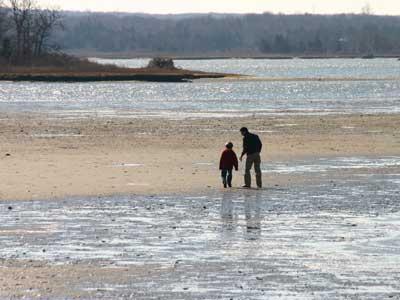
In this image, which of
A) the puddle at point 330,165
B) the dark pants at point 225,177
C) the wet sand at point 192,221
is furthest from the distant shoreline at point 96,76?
the dark pants at point 225,177

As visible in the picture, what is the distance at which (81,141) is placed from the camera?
37969mm

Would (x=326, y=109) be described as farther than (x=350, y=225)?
Yes

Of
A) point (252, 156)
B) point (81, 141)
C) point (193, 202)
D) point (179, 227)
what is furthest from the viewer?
point (81, 141)

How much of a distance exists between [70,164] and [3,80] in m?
86.1

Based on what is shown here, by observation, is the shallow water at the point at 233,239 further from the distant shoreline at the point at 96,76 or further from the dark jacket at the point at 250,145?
the distant shoreline at the point at 96,76

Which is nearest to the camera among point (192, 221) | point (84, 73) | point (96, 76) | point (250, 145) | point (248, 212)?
point (192, 221)

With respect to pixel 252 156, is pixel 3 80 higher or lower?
lower

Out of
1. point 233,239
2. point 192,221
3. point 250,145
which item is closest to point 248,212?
point 192,221

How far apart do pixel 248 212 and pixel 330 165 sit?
900 cm

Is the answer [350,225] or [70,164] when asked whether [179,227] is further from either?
[70,164]

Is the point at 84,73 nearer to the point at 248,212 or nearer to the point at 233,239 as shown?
the point at 248,212

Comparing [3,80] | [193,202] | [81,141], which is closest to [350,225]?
[193,202]

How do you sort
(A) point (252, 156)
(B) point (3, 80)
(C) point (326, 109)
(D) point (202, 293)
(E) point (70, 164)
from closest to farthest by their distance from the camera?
(D) point (202, 293)
(A) point (252, 156)
(E) point (70, 164)
(C) point (326, 109)
(B) point (3, 80)

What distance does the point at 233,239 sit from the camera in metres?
18.6
